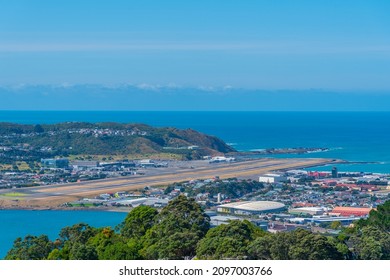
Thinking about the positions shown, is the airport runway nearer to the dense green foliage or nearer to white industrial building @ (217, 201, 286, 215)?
white industrial building @ (217, 201, 286, 215)

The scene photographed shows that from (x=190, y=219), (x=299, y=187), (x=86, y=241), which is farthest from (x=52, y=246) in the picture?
(x=299, y=187)

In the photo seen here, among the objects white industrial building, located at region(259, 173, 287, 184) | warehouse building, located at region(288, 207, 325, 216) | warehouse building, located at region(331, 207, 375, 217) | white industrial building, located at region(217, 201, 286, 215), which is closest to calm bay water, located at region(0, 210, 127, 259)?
white industrial building, located at region(217, 201, 286, 215)

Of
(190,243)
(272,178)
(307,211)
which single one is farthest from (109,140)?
(190,243)

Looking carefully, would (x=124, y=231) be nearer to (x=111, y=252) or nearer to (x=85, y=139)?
(x=111, y=252)

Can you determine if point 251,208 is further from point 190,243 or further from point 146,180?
point 190,243

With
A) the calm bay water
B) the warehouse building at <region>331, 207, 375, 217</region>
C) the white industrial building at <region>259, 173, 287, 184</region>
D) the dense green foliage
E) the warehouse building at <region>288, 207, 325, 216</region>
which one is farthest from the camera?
the white industrial building at <region>259, 173, 287, 184</region>

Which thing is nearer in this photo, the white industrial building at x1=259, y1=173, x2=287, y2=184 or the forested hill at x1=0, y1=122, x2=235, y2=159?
the white industrial building at x1=259, y1=173, x2=287, y2=184

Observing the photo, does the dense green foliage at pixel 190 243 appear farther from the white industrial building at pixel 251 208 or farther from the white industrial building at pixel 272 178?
the white industrial building at pixel 272 178
